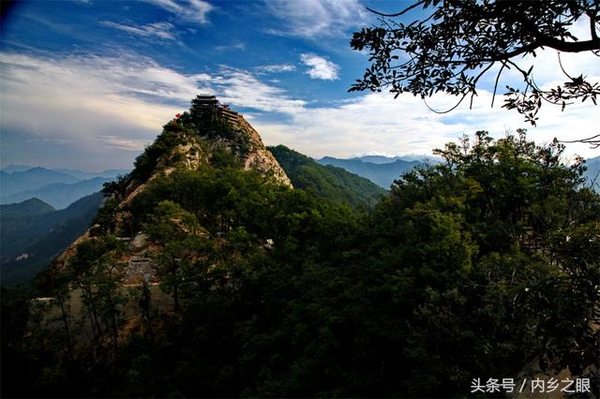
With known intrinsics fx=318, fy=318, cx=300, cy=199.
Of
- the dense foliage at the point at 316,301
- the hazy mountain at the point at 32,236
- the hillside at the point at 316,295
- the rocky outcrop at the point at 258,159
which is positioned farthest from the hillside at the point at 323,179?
the hazy mountain at the point at 32,236

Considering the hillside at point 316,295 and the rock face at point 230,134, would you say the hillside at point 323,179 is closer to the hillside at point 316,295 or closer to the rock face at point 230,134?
the rock face at point 230,134

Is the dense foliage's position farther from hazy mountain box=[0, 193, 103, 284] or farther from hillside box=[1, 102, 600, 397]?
hazy mountain box=[0, 193, 103, 284]

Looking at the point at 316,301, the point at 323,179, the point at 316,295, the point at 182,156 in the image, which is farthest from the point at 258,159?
the point at 316,301

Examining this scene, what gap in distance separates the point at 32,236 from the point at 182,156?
446ft

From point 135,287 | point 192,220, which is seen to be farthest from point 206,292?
point 192,220

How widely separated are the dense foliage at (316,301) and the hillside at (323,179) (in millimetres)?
46390

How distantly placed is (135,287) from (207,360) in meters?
6.69

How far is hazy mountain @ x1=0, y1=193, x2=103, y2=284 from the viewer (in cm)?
7232

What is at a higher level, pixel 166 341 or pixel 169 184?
pixel 169 184

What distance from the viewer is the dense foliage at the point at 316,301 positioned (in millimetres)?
9586

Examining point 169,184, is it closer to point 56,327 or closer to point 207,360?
point 56,327

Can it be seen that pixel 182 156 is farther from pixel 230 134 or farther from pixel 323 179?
pixel 323 179

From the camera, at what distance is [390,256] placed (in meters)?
12.5

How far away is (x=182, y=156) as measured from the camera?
40125 millimetres
